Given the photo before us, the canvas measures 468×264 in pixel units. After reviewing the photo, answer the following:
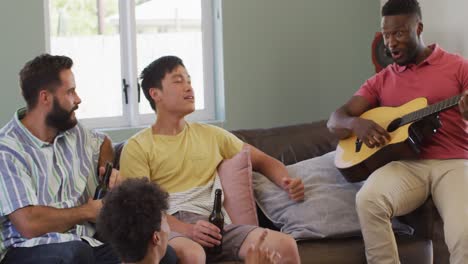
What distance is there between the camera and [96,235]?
10.6 feet

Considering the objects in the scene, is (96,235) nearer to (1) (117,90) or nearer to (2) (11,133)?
(2) (11,133)

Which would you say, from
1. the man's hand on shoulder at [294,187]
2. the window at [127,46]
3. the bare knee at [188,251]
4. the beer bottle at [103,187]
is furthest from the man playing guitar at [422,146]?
the window at [127,46]

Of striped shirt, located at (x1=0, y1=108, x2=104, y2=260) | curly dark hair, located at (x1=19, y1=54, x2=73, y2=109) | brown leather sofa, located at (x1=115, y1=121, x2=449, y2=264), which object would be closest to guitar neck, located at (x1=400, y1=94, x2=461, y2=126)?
brown leather sofa, located at (x1=115, y1=121, x2=449, y2=264)

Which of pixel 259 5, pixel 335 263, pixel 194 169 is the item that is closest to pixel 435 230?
pixel 335 263

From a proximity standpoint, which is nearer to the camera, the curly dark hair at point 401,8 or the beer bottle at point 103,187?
the beer bottle at point 103,187

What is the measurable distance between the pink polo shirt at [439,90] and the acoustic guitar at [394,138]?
0.06 meters

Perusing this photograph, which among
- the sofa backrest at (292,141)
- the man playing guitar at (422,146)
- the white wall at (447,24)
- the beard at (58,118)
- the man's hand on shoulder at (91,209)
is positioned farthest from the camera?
the white wall at (447,24)

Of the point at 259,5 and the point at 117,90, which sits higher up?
the point at 259,5

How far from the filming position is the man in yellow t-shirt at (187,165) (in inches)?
127

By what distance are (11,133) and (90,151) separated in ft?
1.18

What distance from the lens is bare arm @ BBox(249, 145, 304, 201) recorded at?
3.53m

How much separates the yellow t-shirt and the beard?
0.33 metres

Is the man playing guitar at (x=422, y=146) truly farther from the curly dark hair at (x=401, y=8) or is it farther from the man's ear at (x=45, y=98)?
the man's ear at (x=45, y=98)

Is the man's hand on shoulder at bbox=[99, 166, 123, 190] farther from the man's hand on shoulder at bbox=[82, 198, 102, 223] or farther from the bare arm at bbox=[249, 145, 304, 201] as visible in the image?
the bare arm at bbox=[249, 145, 304, 201]
